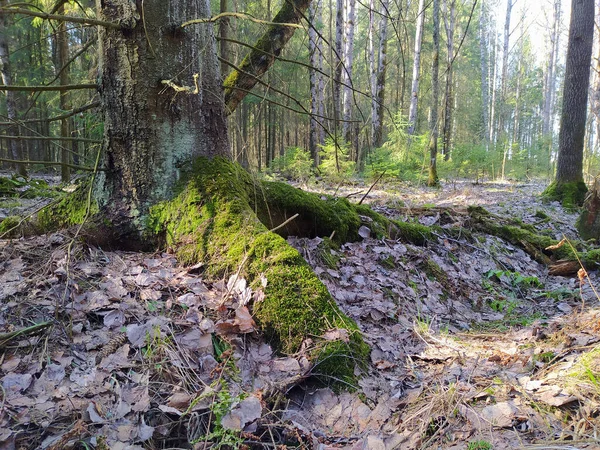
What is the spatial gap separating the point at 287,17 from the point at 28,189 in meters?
6.15

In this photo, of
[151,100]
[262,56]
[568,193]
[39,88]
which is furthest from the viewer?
[568,193]

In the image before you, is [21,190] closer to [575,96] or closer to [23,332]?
[23,332]

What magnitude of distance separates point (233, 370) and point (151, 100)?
207cm

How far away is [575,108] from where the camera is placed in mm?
8633

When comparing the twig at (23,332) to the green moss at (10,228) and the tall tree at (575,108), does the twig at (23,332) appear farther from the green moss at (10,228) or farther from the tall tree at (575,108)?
the tall tree at (575,108)

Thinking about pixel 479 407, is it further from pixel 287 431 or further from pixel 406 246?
pixel 406 246

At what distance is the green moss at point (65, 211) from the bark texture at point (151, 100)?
0.33 meters

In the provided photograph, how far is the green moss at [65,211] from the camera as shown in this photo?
10.8ft

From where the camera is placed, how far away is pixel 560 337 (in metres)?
2.23

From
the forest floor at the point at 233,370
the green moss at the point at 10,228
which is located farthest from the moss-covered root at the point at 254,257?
the green moss at the point at 10,228

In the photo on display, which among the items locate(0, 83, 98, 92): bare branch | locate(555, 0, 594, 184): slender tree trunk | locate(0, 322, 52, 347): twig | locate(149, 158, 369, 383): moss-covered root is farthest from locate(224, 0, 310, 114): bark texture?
locate(555, 0, 594, 184): slender tree trunk

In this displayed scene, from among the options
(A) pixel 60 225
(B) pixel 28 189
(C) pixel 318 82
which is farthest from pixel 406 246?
(C) pixel 318 82

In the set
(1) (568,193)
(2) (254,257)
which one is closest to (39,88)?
(2) (254,257)

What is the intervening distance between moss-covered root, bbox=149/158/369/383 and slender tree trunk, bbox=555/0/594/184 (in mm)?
8400
